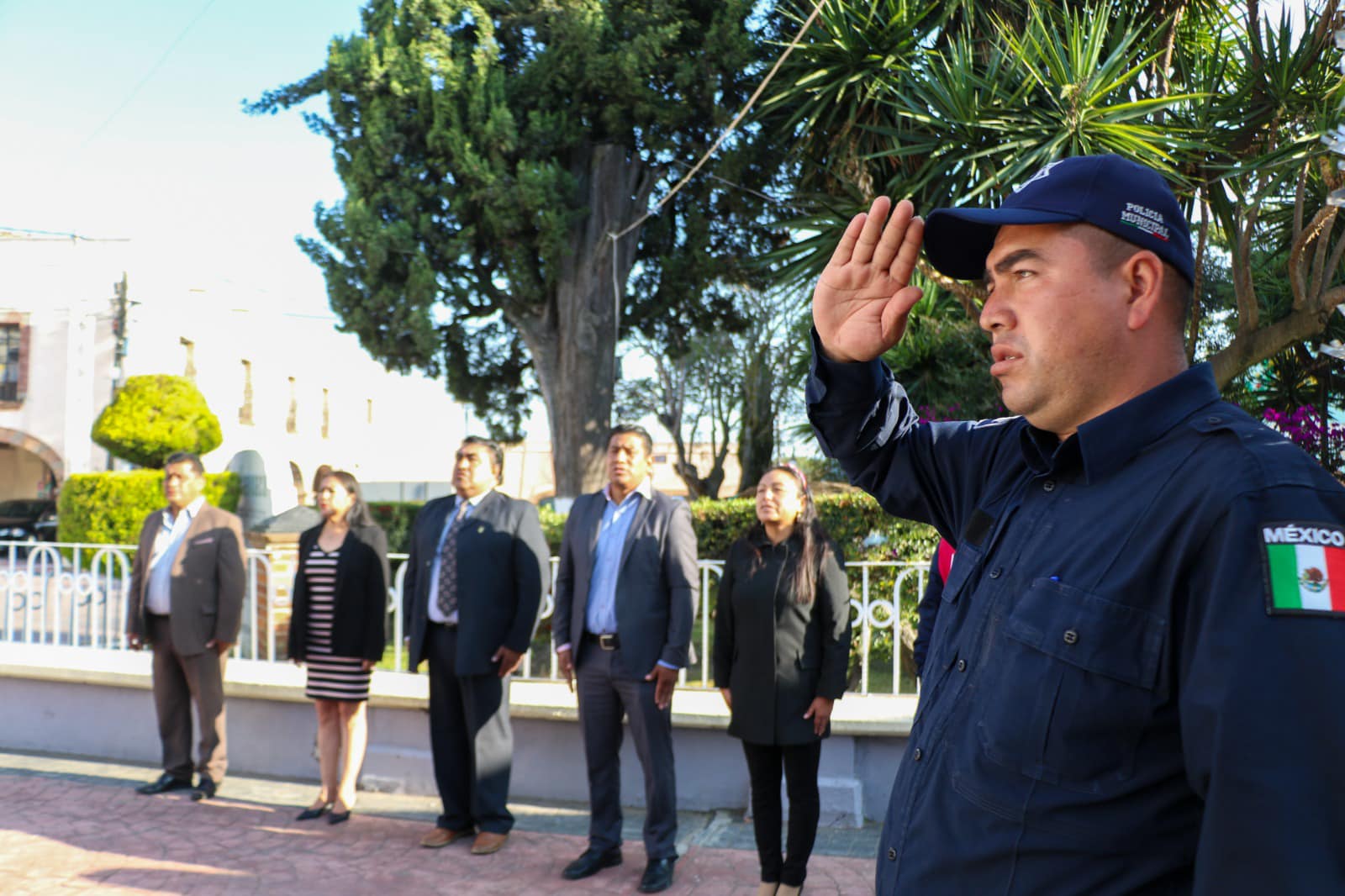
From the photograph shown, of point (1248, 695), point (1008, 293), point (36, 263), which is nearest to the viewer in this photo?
point (1248, 695)

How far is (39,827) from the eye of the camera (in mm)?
5645

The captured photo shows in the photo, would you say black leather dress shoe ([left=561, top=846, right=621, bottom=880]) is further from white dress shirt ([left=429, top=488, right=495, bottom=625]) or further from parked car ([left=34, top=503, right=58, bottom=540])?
parked car ([left=34, top=503, right=58, bottom=540])

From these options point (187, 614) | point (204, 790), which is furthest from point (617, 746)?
point (187, 614)

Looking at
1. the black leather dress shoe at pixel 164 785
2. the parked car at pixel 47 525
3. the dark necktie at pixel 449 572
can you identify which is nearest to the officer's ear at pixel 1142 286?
the dark necktie at pixel 449 572

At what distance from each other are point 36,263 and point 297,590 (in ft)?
87.6

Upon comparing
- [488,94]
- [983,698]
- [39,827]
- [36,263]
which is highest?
[36,263]

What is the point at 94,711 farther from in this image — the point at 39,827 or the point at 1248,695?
the point at 1248,695

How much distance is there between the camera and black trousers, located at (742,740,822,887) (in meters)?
4.55

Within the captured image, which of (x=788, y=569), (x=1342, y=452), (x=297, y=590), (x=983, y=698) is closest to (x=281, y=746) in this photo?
(x=297, y=590)

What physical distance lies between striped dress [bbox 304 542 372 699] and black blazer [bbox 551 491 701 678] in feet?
4.31

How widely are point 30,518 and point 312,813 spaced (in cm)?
2579

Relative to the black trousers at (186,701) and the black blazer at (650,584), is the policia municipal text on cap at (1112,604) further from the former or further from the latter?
the black trousers at (186,701)

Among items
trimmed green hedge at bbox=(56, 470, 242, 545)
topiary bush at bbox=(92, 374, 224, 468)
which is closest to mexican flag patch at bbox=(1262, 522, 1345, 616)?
trimmed green hedge at bbox=(56, 470, 242, 545)

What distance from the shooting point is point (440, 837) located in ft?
18.0
